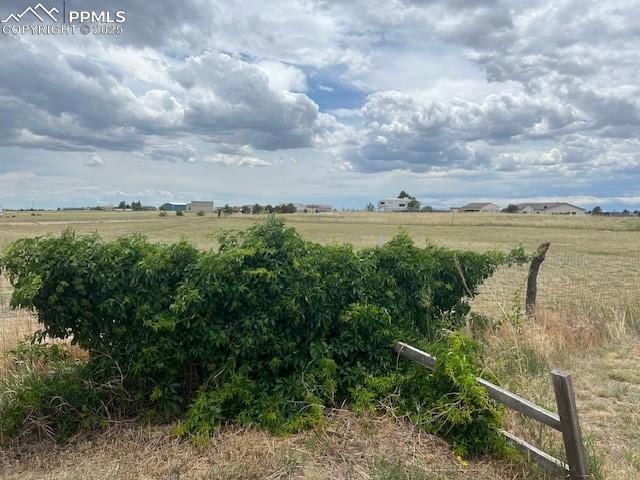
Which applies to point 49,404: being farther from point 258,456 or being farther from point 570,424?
point 570,424

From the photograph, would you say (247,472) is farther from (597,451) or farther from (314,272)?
(597,451)

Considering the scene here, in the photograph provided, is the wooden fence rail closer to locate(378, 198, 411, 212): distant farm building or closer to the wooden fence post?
the wooden fence post

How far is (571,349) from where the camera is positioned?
5973mm

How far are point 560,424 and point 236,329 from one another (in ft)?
8.28

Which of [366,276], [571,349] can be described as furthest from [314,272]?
[571,349]

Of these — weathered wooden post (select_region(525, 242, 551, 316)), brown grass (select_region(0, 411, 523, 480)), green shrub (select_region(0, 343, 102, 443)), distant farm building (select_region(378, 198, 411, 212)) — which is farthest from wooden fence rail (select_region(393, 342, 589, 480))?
distant farm building (select_region(378, 198, 411, 212))

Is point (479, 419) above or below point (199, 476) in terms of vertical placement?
above

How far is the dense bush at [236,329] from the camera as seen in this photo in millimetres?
3686

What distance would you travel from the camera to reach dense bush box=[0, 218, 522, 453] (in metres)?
3.69

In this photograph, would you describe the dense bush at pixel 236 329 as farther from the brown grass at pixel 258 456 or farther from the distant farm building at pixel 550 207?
the distant farm building at pixel 550 207

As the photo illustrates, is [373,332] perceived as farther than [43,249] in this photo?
Yes

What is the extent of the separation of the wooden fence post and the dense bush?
0.61m

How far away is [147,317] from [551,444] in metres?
3.35

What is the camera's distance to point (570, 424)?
2.89 m
